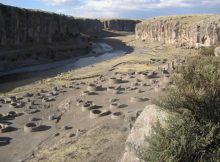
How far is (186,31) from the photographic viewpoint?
112312mm

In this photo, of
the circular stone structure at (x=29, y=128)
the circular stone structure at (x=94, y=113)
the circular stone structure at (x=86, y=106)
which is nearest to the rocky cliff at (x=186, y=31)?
the circular stone structure at (x=86, y=106)

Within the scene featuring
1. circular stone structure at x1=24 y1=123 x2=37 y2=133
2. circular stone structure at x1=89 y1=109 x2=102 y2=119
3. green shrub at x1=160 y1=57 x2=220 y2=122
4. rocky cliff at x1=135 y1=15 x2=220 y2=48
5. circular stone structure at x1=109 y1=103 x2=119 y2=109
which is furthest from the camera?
rocky cliff at x1=135 y1=15 x2=220 y2=48

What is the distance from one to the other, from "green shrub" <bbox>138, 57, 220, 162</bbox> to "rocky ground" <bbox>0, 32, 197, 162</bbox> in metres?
6.86

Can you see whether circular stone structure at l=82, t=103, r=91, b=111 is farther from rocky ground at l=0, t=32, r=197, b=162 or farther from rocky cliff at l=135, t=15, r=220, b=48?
rocky cliff at l=135, t=15, r=220, b=48

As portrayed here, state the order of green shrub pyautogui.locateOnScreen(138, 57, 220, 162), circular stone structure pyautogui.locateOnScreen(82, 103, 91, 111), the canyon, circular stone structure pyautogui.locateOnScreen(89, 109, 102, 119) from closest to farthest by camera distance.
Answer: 1. green shrub pyautogui.locateOnScreen(138, 57, 220, 162)
2. the canyon
3. circular stone structure pyautogui.locateOnScreen(89, 109, 102, 119)
4. circular stone structure pyautogui.locateOnScreen(82, 103, 91, 111)

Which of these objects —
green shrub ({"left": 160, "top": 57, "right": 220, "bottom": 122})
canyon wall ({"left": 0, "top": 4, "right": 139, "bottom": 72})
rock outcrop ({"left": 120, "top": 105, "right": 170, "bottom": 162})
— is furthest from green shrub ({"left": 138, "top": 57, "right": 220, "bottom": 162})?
canyon wall ({"left": 0, "top": 4, "right": 139, "bottom": 72})

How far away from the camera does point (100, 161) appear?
2108cm

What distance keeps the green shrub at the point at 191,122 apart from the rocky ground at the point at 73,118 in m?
6.86

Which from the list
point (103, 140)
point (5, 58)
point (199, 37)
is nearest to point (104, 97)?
point (103, 140)

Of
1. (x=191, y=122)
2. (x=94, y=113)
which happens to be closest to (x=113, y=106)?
(x=94, y=113)

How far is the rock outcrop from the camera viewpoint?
16.3 meters

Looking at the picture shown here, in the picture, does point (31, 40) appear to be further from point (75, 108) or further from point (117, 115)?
point (117, 115)

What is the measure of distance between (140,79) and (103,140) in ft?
93.9

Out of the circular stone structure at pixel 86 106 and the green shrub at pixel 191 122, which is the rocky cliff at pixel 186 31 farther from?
the green shrub at pixel 191 122
